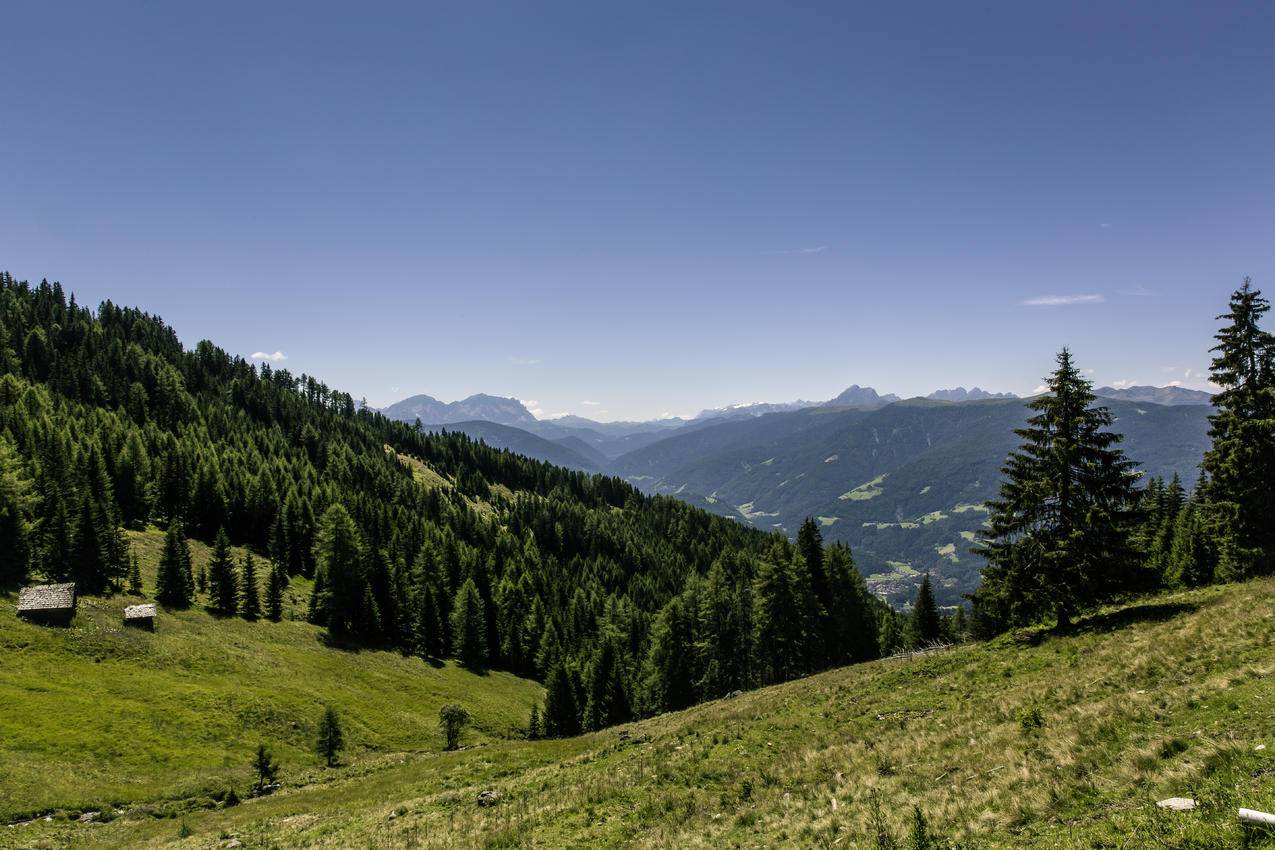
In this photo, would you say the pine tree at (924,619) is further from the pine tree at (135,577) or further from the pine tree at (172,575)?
the pine tree at (135,577)

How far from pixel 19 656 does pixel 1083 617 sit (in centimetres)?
7653

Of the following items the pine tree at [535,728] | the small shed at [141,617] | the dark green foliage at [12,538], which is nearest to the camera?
the small shed at [141,617]

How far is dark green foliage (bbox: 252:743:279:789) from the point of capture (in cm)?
3903

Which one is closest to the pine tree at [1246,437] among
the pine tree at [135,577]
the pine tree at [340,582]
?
the pine tree at [340,582]

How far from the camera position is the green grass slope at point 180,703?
35375 millimetres

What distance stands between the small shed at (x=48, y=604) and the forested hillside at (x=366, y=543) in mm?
10555

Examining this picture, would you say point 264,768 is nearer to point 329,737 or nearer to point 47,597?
point 329,737

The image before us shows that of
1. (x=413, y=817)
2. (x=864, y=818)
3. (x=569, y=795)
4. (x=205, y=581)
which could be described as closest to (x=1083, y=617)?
(x=864, y=818)

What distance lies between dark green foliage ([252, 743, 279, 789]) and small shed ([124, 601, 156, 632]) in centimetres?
2706

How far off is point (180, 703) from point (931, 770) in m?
56.3

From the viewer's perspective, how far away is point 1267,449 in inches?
1264

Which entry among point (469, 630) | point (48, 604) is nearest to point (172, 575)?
point (48, 604)

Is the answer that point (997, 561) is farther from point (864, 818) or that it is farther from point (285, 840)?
point (285, 840)

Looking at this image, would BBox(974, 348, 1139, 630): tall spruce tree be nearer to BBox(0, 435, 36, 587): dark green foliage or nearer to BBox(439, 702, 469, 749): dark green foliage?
BBox(439, 702, 469, 749): dark green foliage
